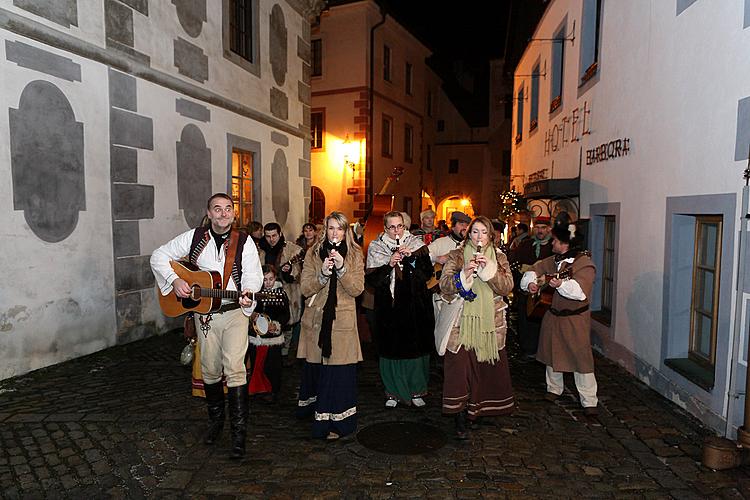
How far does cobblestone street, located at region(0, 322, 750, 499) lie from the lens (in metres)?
3.67

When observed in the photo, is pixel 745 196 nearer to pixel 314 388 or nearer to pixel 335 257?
pixel 335 257

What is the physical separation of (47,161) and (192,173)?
9.05ft

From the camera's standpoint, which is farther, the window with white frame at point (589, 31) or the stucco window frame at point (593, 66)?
the window with white frame at point (589, 31)

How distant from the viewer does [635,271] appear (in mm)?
6312

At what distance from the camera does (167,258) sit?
4121mm

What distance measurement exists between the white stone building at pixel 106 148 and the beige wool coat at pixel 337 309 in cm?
372

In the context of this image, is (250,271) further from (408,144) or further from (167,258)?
(408,144)

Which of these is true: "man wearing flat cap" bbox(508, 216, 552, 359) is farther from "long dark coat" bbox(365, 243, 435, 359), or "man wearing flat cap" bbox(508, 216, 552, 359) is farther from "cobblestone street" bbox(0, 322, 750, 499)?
"long dark coat" bbox(365, 243, 435, 359)

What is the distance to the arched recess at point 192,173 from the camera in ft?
28.6

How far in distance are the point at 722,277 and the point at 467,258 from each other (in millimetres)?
2187

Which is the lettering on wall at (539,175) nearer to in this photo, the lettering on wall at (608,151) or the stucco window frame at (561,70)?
the stucco window frame at (561,70)

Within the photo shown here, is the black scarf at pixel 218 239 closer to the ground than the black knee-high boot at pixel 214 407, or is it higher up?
higher up

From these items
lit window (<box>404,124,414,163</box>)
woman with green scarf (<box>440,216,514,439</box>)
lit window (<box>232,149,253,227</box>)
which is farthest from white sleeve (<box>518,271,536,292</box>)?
lit window (<box>404,124,414,163</box>)

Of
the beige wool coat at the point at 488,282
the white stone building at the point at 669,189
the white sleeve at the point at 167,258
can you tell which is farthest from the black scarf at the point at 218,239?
the white stone building at the point at 669,189
